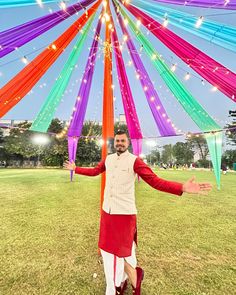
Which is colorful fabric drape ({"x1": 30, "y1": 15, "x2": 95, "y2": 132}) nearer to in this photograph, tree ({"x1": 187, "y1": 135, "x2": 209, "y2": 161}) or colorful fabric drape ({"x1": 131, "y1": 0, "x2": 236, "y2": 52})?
colorful fabric drape ({"x1": 131, "y1": 0, "x2": 236, "y2": 52})

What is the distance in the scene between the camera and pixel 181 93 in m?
6.05

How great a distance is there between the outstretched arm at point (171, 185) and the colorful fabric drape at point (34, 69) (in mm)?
3417

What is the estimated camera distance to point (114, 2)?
385 centimetres

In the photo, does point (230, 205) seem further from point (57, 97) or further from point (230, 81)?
point (57, 97)

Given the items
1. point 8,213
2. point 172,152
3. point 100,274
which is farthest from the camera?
point 172,152

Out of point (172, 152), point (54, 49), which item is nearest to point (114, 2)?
point (54, 49)

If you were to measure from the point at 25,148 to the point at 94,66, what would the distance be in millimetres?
27990

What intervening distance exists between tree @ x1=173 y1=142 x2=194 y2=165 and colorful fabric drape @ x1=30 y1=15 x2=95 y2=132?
2069 inches

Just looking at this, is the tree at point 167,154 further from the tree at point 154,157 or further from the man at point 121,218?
the man at point 121,218

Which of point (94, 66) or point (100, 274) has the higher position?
point (94, 66)

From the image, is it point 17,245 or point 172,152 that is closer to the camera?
point 17,245

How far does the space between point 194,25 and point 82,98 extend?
4010mm

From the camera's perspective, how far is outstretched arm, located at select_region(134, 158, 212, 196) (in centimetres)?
196

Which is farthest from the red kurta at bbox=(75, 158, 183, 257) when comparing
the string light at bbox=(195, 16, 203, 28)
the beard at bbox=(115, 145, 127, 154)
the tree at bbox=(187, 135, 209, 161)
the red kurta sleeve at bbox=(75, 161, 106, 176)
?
A: the tree at bbox=(187, 135, 209, 161)
